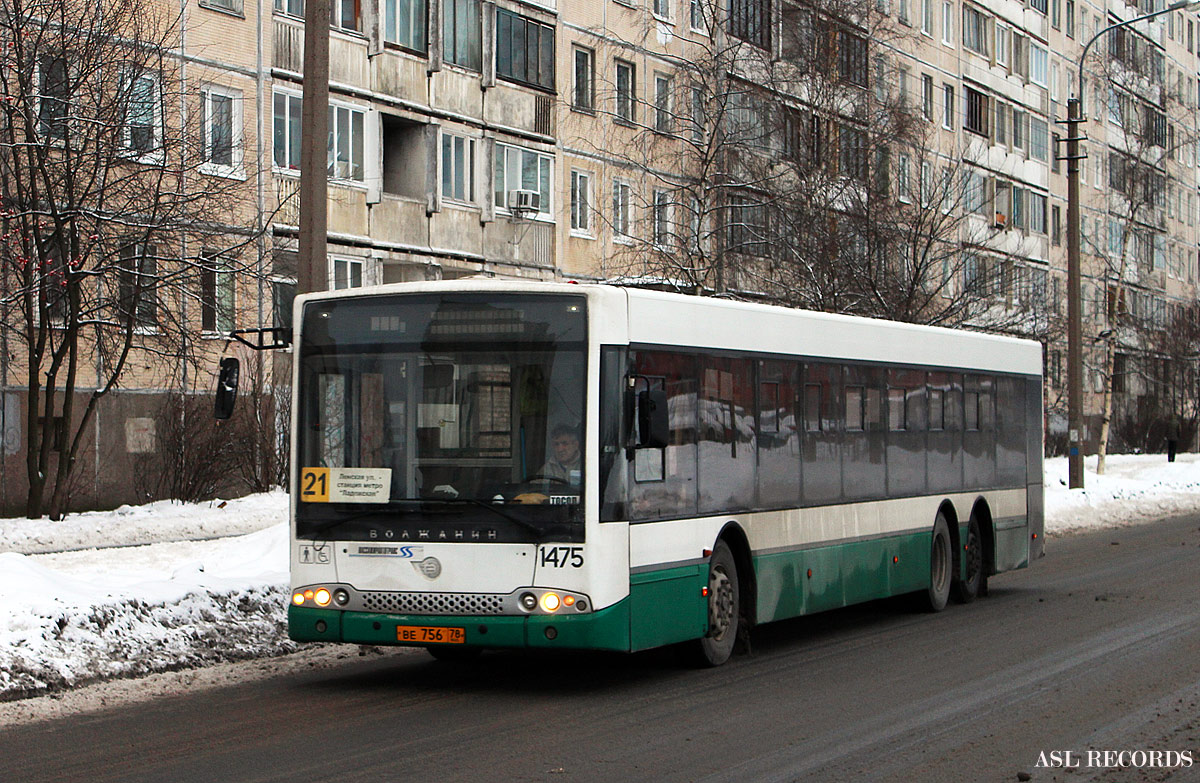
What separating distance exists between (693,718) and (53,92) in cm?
1776

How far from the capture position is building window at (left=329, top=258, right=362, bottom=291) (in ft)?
114

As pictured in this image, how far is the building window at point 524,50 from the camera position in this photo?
3922cm

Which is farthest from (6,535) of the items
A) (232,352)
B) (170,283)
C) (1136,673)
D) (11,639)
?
(1136,673)

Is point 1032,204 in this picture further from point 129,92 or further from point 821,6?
point 129,92

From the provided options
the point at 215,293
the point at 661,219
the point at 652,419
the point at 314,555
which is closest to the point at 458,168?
the point at 661,219

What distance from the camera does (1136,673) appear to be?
38.3ft

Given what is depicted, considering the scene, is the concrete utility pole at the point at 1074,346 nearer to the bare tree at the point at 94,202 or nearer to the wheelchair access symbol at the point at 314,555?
the bare tree at the point at 94,202

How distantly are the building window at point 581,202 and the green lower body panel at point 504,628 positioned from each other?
3103cm

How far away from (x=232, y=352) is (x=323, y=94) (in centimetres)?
1867

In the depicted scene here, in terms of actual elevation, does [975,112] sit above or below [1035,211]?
above

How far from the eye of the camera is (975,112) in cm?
6431

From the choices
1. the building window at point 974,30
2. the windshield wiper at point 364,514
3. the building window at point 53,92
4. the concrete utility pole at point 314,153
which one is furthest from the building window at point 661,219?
A: the building window at point 974,30

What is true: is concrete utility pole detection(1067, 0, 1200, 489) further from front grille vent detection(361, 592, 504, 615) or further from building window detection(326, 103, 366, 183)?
front grille vent detection(361, 592, 504, 615)

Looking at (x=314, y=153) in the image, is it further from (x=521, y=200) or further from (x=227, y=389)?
(x=521, y=200)
